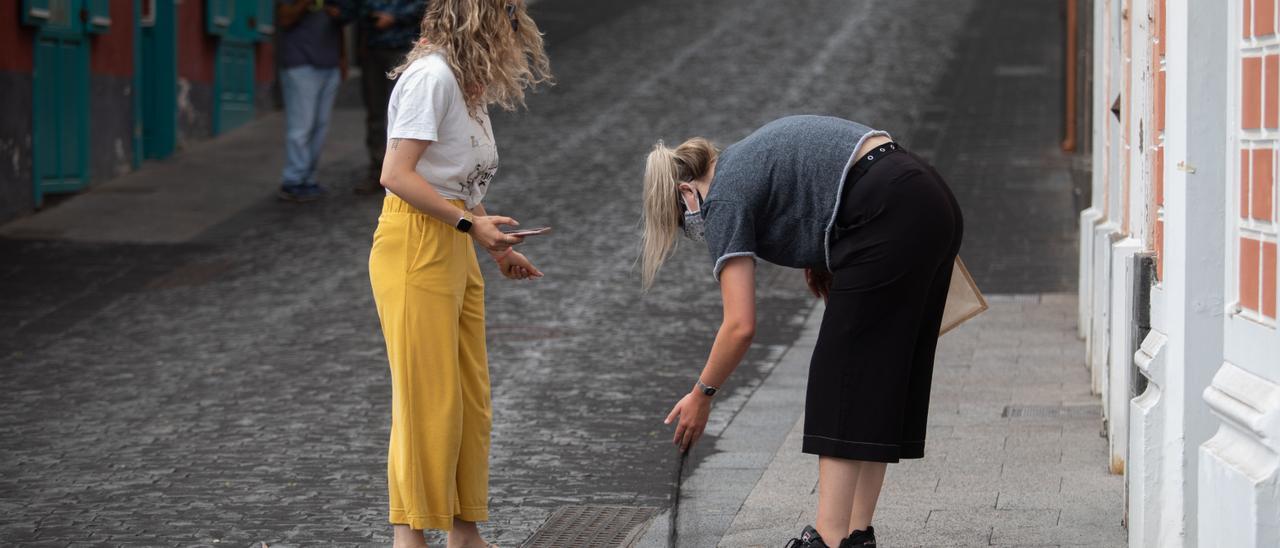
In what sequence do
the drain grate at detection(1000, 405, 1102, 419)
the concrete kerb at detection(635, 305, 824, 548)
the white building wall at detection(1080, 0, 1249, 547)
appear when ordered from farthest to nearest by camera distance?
the drain grate at detection(1000, 405, 1102, 419) → the concrete kerb at detection(635, 305, 824, 548) → the white building wall at detection(1080, 0, 1249, 547)

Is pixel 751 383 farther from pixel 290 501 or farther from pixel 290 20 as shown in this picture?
pixel 290 20

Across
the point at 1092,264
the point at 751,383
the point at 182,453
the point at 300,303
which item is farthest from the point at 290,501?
the point at 300,303

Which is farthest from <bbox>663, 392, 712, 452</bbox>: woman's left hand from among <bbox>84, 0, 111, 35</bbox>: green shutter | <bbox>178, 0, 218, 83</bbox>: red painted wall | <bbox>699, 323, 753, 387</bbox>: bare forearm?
<bbox>178, 0, 218, 83</bbox>: red painted wall

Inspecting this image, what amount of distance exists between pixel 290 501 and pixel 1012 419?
293 cm

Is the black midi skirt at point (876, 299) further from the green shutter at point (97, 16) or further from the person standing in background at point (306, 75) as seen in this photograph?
the green shutter at point (97, 16)

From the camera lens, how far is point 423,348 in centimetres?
513

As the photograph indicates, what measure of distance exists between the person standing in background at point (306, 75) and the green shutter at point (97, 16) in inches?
63.1

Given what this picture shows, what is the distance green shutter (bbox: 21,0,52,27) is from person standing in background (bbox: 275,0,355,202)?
1740 millimetres

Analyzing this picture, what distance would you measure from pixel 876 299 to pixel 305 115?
10.6 m

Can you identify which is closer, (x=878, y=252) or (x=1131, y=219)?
(x=878, y=252)

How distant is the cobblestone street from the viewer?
6391 millimetres

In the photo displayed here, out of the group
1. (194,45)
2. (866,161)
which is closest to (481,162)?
(866,161)

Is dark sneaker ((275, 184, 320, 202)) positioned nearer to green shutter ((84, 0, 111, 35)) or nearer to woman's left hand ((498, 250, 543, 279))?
green shutter ((84, 0, 111, 35))

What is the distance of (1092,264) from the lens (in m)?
8.23
